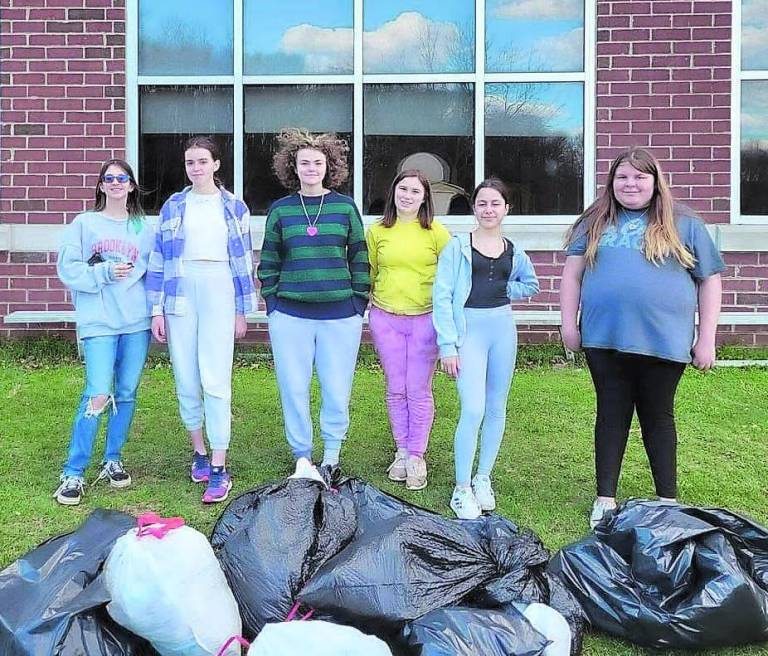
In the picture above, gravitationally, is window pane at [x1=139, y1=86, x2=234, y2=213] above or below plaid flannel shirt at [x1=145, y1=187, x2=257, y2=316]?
above

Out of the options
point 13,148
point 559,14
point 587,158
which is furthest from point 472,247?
point 13,148

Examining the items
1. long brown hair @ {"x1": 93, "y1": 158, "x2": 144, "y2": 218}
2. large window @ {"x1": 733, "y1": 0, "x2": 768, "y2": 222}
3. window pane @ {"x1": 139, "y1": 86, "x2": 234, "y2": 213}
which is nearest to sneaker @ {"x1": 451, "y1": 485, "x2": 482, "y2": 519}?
long brown hair @ {"x1": 93, "y1": 158, "x2": 144, "y2": 218}

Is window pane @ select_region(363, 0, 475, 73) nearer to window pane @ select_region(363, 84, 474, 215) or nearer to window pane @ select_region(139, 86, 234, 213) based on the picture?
window pane @ select_region(363, 84, 474, 215)

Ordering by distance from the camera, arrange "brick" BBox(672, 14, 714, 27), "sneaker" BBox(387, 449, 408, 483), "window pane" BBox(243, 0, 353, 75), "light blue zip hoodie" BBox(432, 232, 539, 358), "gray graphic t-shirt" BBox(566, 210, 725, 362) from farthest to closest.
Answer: "window pane" BBox(243, 0, 353, 75) → "brick" BBox(672, 14, 714, 27) → "sneaker" BBox(387, 449, 408, 483) → "light blue zip hoodie" BBox(432, 232, 539, 358) → "gray graphic t-shirt" BBox(566, 210, 725, 362)

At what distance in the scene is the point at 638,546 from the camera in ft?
9.60

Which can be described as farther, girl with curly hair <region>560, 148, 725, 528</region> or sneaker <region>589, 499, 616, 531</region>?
sneaker <region>589, 499, 616, 531</region>

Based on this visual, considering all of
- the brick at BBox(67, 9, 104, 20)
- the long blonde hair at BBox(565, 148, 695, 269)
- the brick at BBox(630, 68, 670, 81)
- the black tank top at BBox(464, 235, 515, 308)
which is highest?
the brick at BBox(67, 9, 104, 20)

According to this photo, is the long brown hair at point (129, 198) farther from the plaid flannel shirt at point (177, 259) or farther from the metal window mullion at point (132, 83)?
the metal window mullion at point (132, 83)

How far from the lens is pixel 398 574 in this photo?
2.68m

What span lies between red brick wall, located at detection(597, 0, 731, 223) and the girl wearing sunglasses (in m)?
4.17

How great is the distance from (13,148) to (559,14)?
16.1ft

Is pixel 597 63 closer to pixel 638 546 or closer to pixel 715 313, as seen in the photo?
pixel 715 313

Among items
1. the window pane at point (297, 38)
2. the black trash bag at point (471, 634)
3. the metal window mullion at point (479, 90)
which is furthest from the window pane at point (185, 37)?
the black trash bag at point (471, 634)

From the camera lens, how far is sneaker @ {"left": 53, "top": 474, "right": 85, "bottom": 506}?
13.2 ft
